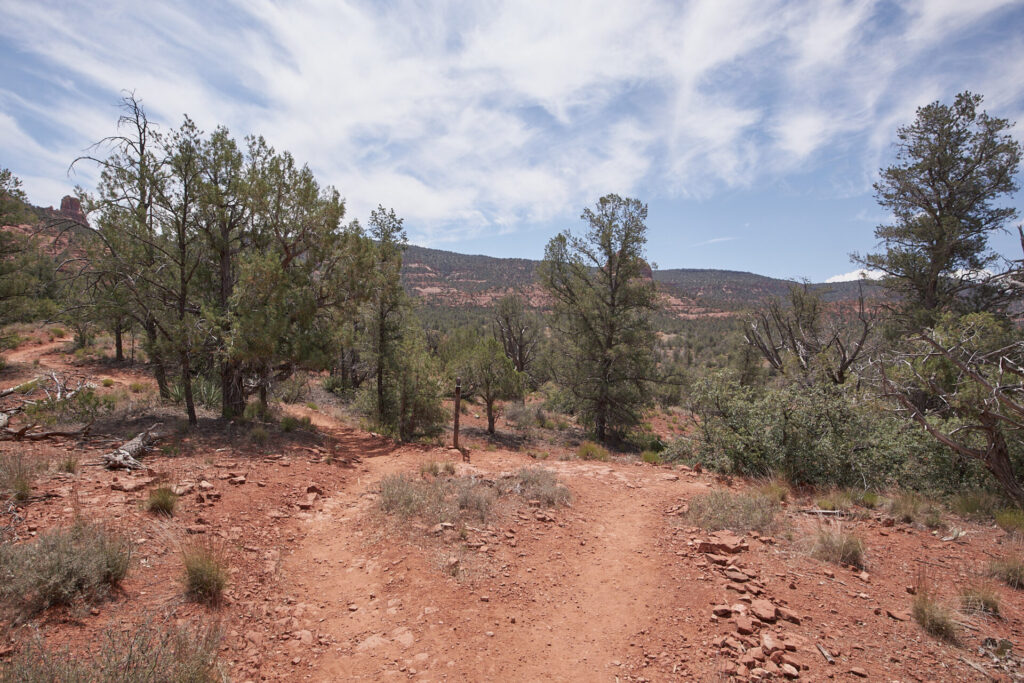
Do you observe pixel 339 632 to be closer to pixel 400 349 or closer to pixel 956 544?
pixel 956 544

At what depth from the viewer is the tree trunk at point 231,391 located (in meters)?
11.2

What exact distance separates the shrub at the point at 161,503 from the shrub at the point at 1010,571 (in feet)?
31.7

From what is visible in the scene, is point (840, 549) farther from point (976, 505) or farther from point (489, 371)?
point (489, 371)

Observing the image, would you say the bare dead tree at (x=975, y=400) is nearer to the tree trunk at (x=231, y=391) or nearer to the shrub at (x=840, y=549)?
the shrub at (x=840, y=549)

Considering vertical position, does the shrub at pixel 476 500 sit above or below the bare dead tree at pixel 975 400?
below

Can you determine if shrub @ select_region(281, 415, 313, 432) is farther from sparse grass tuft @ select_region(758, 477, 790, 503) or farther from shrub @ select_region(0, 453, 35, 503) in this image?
sparse grass tuft @ select_region(758, 477, 790, 503)

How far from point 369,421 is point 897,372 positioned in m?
12.6

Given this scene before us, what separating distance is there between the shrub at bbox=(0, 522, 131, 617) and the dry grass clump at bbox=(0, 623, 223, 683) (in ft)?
1.82

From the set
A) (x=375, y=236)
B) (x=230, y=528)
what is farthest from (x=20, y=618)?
(x=375, y=236)

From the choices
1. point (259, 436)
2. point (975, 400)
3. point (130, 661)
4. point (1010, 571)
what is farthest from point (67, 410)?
point (975, 400)

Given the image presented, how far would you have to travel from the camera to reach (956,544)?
19.6 feet

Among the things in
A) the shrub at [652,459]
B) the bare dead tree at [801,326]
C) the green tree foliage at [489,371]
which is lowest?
the shrub at [652,459]

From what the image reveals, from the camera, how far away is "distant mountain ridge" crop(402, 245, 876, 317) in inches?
3031

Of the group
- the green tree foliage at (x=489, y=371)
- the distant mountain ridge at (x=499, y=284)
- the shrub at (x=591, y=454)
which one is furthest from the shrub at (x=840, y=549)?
the distant mountain ridge at (x=499, y=284)
